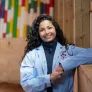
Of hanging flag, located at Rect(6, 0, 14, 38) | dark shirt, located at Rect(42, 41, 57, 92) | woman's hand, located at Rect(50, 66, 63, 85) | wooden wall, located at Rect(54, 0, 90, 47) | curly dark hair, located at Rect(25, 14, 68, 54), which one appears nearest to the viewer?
woman's hand, located at Rect(50, 66, 63, 85)

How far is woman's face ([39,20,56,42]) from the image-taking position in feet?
4.26

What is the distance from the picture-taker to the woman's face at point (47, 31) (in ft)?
4.26

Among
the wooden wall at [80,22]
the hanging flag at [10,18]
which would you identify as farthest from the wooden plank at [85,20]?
the hanging flag at [10,18]

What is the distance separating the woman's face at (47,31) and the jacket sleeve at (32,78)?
0.18 metres

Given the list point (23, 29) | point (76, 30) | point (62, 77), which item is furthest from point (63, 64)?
point (23, 29)

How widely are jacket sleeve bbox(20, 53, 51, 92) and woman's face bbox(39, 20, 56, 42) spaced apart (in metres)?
0.18

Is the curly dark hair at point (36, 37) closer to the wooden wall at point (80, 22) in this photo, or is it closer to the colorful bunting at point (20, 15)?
the wooden wall at point (80, 22)

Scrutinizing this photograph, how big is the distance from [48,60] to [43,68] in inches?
2.4

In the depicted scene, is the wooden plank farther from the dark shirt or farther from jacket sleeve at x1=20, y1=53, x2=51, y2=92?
jacket sleeve at x1=20, y1=53, x2=51, y2=92

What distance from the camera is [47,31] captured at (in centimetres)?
129

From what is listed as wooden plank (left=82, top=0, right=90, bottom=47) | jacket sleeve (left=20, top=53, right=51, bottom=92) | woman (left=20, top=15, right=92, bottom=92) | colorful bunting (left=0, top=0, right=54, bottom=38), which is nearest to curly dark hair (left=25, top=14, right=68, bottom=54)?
woman (left=20, top=15, right=92, bottom=92)

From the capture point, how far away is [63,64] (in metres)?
1.04

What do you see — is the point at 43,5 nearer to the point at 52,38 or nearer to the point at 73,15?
the point at 73,15

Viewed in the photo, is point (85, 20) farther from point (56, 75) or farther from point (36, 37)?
point (56, 75)
